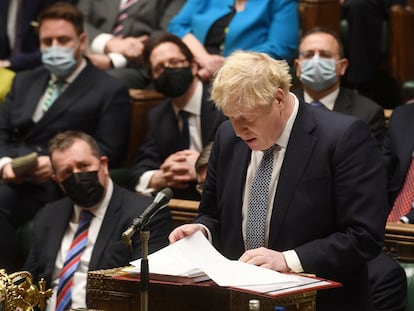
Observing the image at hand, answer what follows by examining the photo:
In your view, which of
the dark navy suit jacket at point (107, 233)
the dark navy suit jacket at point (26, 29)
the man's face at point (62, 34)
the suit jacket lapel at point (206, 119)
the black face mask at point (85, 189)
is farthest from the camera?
the dark navy suit jacket at point (26, 29)

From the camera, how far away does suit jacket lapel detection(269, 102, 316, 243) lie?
2744 millimetres

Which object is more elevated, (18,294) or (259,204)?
(259,204)

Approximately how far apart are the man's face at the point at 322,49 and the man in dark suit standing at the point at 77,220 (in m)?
0.96

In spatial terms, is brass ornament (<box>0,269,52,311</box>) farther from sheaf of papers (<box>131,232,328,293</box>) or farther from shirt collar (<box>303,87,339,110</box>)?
shirt collar (<box>303,87,339,110</box>)

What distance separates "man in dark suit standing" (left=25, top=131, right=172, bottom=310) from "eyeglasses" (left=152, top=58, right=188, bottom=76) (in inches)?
28.5

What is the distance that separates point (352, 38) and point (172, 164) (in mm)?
1348

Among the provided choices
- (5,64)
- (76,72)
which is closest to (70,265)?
(76,72)

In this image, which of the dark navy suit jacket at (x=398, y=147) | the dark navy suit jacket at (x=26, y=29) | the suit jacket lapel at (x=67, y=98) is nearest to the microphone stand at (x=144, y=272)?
the dark navy suit jacket at (x=398, y=147)

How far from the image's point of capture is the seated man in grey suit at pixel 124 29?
525 cm

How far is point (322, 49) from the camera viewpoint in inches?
171

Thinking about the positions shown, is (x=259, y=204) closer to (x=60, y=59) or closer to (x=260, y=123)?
(x=260, y=123)

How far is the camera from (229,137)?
2.93 meters

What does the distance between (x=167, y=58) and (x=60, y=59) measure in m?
0.52

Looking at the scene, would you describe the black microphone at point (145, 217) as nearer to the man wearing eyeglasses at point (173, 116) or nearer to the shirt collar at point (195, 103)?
the man wearing eyeglasses at point (173, 116)
